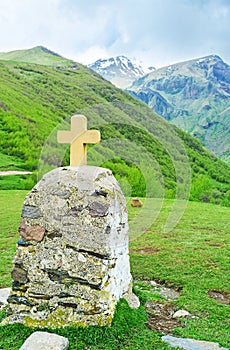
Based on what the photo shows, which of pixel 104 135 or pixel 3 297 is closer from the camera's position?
pixel 3 297

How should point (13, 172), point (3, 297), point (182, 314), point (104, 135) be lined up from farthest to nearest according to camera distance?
point (104, 135), point (13, 172), point (3, 297), point (182, 314)

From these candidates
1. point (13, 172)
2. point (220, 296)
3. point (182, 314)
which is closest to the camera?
point (182, 314)

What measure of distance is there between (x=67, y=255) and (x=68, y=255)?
2 centimetres

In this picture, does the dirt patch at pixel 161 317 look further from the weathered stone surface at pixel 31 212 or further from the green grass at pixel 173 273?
the weathered stone surface at pixel 31 212

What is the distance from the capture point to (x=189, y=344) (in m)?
6.77

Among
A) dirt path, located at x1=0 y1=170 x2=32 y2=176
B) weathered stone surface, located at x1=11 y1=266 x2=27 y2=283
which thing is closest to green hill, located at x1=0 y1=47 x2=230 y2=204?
weathered stone surface, located at x1=11 y1=266 x2=27 y2=283

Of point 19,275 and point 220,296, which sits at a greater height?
point 19,275

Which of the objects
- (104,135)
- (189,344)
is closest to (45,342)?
(189,344)

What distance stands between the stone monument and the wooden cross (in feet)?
1.44

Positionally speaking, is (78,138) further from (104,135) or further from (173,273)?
(104,135)

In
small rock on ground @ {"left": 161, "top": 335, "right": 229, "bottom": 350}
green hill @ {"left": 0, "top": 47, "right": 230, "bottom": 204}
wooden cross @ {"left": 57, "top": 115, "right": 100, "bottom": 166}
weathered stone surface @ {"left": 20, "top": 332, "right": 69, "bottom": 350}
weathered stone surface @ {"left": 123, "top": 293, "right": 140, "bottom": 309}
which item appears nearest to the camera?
weathered stone surface @ {"left": 20, "top": 332, "right": 69, "bottom": 350}

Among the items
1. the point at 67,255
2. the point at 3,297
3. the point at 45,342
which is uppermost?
the point at 67,255

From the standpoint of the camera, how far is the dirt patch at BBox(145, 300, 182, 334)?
7.53 m

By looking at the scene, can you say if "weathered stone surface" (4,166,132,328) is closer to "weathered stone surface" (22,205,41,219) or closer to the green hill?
"weathered stone surface" (22,205,41,219)
